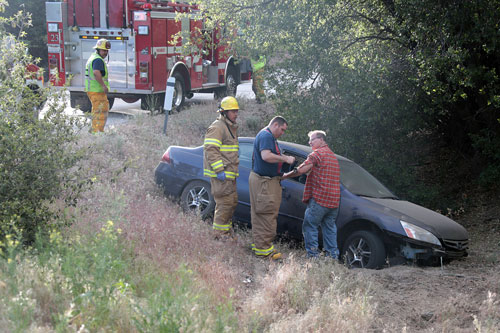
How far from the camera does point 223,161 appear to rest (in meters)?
7.12

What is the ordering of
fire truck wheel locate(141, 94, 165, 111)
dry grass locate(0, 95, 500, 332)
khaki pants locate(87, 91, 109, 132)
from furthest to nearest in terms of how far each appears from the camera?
fire truck wheel locate(141, 94, 165, 111), khaki pants locate(87, 91, 109, 132), dry grass locate(0, 95, 500, 332)

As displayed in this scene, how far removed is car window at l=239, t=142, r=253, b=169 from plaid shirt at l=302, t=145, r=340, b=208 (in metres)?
1.29

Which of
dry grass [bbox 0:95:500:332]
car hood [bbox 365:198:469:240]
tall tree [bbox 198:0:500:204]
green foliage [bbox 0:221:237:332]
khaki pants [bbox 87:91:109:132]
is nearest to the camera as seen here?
green foliage [bbox 0:221:237:332]

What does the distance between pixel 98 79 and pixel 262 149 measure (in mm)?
4654

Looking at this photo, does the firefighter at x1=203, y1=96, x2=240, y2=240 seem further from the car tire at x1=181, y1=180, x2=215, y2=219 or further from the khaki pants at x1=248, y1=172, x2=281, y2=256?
the car tire at x1=181, y1=180, x2=215, y2=219

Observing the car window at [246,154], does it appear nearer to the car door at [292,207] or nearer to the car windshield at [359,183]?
the car door at [292,207]

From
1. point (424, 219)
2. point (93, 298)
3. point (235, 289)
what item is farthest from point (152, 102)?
point (93, 298)

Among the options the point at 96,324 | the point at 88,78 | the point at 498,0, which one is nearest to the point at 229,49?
the point at 88,78

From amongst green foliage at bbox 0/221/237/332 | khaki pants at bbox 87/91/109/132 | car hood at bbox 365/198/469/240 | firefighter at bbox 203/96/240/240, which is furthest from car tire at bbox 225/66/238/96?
green foliage at bbox 0/221/237/332

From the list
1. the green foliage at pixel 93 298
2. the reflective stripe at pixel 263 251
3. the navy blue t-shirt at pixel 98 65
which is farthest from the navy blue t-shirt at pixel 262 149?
the navy blue t-shirt at pixel 98 65

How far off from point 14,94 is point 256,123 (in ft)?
27.3

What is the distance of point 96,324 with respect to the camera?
3.86 m

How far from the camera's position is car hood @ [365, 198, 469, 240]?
276 inches

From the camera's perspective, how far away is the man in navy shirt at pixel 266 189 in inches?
268
